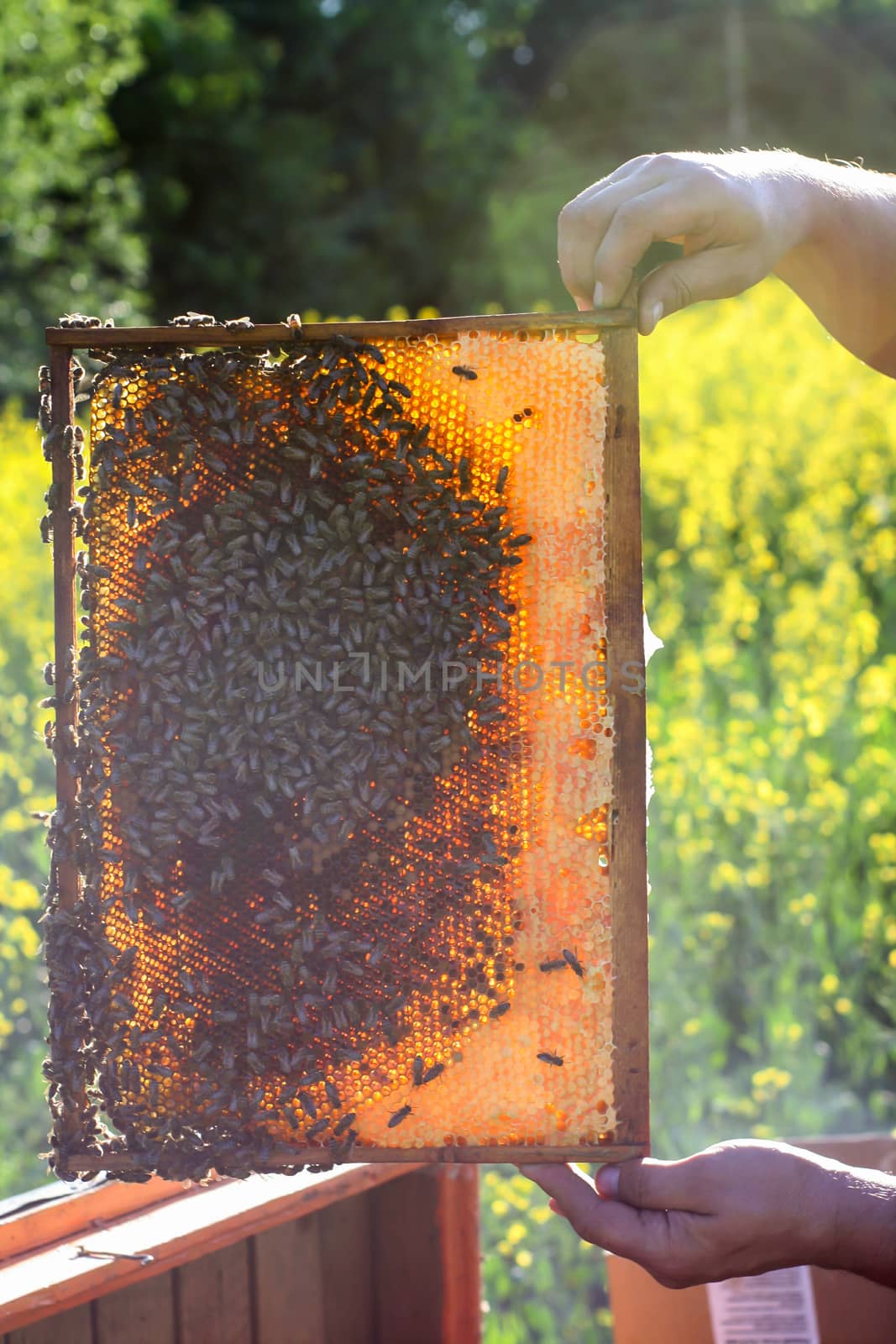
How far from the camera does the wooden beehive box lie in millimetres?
2137

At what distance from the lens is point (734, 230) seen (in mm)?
2287

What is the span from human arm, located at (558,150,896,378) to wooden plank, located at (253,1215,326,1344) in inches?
84.0

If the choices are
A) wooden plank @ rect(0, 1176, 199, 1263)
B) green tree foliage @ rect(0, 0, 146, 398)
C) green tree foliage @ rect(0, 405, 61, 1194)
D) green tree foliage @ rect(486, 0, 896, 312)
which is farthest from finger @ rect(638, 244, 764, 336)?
green tree foliage @ rect(486, 0, 896, 312)

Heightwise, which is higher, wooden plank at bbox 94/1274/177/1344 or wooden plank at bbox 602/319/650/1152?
wooden plank at bbox 602/319/650/1152

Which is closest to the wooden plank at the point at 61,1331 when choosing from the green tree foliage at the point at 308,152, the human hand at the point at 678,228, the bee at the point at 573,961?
the bee at the point at 573,961

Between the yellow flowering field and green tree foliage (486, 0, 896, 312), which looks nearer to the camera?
the yellow flowering field

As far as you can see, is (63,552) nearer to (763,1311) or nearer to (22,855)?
(763,1311)

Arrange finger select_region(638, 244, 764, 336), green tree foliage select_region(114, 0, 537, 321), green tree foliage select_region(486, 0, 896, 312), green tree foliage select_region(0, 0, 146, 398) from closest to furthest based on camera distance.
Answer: finger select_region(638, 244, 764, 336)
green tree foliage select_region(0, 0, 146, 398)
green tree foliage select_region(114, 0, 537, 321)
green tree foliage select_region(486, 0, 896, 312)

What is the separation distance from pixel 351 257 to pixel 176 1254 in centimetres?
2575

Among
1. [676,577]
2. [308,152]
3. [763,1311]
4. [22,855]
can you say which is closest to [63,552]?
[763,1311]

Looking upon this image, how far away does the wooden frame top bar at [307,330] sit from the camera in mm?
2119

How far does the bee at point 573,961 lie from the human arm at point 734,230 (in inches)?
43.3

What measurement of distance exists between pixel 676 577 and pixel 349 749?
4.64 m

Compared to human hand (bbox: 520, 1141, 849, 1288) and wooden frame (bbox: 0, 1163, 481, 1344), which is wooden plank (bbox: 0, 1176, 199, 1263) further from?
human hand (bbox: 520, 1141, 849, 1288)
